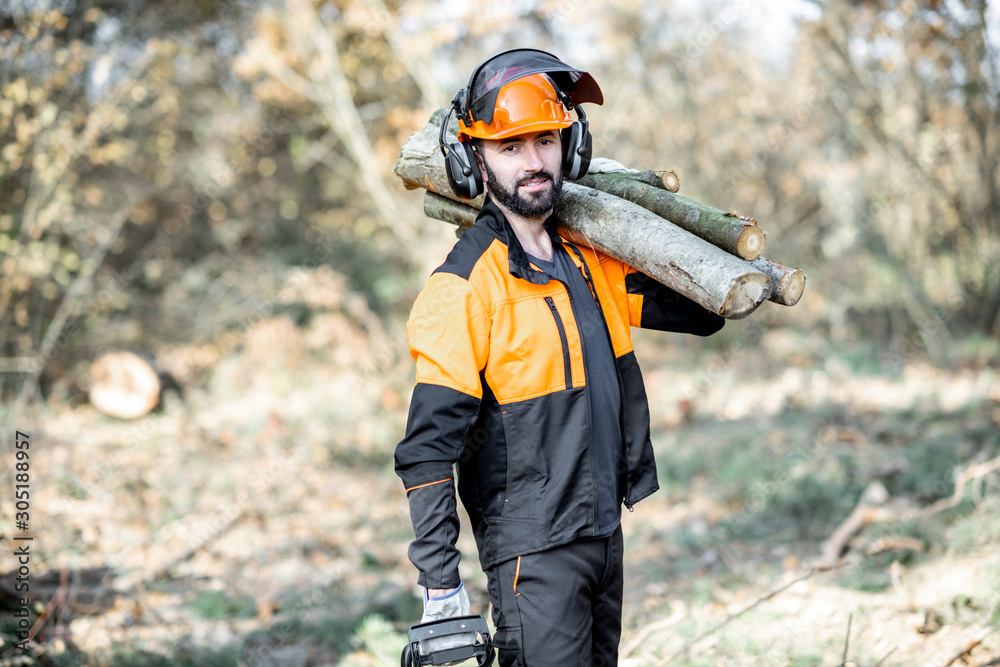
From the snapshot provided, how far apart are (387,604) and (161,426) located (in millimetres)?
4945

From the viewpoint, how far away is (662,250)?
2211mm

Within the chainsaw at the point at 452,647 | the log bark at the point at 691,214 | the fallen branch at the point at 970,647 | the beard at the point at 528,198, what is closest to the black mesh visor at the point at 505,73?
the beard at the point at 528,198

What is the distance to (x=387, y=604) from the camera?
435 cm

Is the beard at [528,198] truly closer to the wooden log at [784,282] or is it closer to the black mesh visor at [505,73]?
the black mesh visor at [505,73]

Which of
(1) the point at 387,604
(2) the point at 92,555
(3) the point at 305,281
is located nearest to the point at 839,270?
(3) the point at 305,281

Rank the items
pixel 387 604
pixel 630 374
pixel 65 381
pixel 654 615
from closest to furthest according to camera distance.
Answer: pixel 630 374 < pixel 654 615 < pixel 387 604 < pixel 65 381

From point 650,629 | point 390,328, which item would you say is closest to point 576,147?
point 650,629

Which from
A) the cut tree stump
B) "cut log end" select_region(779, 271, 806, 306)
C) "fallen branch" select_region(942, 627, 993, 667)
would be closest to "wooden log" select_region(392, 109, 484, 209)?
"cut log end" select_region(779, 271, 806, 306)

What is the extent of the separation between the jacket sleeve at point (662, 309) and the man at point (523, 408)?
21 centimetres

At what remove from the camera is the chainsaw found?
6.30ft

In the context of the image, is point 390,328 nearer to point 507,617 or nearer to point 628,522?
point 628,522

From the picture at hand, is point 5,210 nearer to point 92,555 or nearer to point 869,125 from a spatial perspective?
point 92,555

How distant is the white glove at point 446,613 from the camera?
75.9 inches

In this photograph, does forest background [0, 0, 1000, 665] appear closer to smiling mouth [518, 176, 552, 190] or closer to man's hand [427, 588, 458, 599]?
man's hand [427, 588, 458, 599]
